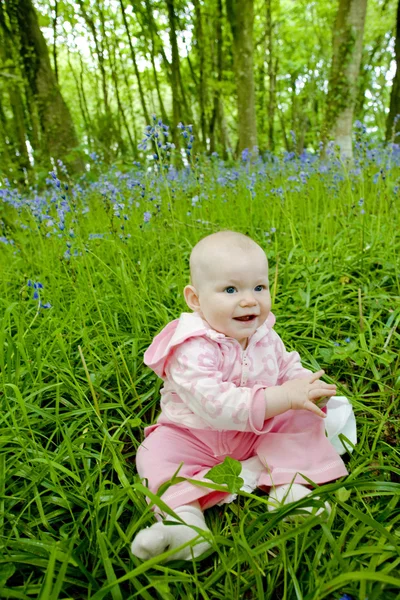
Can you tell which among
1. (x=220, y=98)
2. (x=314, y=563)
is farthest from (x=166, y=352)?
(x=220, y=98)

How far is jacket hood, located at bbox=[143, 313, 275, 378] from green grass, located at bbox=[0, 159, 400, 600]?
27cm

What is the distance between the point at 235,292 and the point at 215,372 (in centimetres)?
29

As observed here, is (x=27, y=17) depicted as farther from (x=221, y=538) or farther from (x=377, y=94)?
(x=377, y=94)

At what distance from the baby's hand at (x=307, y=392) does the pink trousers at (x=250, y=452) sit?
0.20 meters

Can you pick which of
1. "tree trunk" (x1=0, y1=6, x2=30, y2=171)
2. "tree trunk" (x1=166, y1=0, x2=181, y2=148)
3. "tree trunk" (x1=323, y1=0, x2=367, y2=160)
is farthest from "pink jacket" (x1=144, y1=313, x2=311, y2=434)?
"tree trunk" (x1=166, y1=0, x2=181, y2=148)

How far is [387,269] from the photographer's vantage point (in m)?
2.60

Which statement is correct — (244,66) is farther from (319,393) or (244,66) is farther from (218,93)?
(319,393)

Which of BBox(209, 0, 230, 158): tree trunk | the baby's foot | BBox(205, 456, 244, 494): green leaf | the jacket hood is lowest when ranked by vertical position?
the baby's foot

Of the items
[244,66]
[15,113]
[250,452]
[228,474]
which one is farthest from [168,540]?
[15,113]

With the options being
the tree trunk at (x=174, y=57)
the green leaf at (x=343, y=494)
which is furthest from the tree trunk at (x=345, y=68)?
the green leaf at (x=343, y=494)

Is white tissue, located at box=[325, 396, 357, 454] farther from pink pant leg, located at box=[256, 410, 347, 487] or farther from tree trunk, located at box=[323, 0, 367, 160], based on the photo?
tree trunk, located at box=[323, 0, 367, 160]

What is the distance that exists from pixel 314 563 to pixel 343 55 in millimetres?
6487

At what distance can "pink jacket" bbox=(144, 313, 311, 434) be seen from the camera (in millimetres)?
1389

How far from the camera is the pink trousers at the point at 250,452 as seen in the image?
1.46 metres
